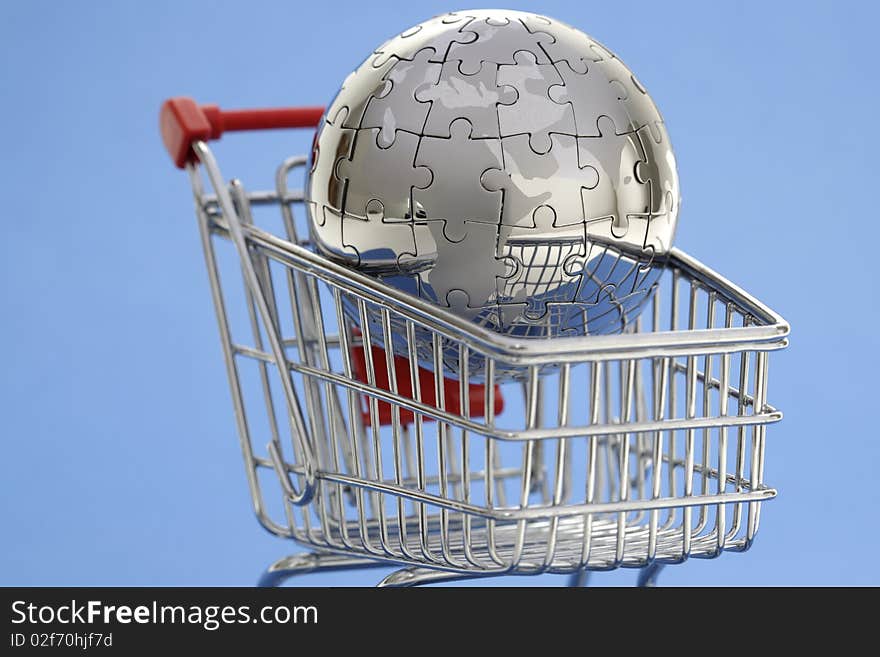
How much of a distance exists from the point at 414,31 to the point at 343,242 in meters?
0.20

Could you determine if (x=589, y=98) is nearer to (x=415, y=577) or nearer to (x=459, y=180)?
(x=459, y=180)

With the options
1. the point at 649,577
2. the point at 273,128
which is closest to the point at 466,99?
the point at 273,128

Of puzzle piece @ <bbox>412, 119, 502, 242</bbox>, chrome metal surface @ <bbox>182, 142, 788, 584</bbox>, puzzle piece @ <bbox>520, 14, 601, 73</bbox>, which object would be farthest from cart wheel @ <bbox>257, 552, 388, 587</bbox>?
puzzle piece @ <bbox>520, 14, 601, 73</bbox>

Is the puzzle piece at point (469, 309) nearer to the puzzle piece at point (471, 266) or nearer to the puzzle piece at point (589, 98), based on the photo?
the puzzle piece at point (471, 266)

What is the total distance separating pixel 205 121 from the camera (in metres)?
1.17

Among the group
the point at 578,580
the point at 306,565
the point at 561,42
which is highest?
the point at 561,42

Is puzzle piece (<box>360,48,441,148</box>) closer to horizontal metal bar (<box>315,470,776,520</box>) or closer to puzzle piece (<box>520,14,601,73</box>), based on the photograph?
puzzle piece (<box>520,14,601,73</box>)

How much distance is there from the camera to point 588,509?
0.92 metres

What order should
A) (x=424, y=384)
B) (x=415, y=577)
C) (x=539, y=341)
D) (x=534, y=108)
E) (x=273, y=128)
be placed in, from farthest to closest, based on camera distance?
(x=273, y=128) → (x=424, y=384) → (x=415, y=577) → (x=534, y=108) → (x=539, y=341)

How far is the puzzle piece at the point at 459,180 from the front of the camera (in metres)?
0.95

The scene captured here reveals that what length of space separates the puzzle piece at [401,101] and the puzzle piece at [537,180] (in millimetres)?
78

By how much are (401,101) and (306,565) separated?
0.48m

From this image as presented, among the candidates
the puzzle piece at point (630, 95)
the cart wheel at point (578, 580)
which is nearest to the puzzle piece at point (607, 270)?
the puzzle piece at point (630, 95)

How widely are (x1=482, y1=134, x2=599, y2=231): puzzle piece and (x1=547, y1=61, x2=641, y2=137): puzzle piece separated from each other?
0.03m
